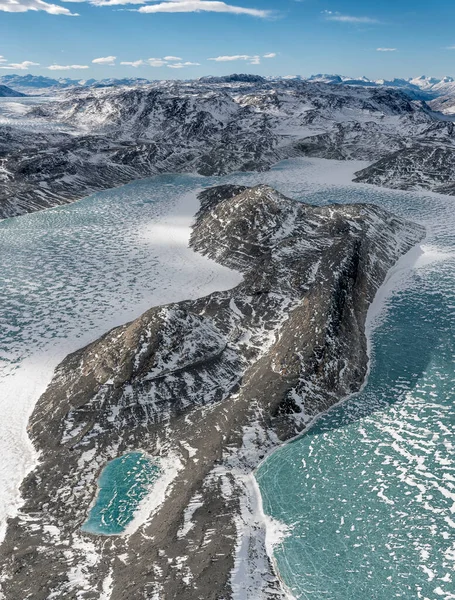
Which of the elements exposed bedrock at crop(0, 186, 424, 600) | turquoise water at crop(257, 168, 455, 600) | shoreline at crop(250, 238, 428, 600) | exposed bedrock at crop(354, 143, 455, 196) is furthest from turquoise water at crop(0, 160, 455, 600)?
exposed bedrock at crop(354, 143, 455, 196)

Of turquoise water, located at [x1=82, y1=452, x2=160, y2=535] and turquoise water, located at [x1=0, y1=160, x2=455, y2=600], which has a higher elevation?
turquoise water, located at [x1=0, y1=160, x2=455, y2=600]

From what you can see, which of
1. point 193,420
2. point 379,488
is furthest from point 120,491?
point 379,488

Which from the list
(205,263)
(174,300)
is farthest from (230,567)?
(205,263)

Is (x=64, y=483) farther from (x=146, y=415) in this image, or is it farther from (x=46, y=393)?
(x=46, y=393)

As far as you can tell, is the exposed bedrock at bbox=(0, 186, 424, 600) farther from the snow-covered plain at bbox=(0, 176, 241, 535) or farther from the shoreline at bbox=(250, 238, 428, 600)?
the snow-covered plain at bbox=(0, 176, 241, 535)

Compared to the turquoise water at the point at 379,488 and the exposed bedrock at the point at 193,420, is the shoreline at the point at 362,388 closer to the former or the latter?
the turquoise water at the point at 379,488
